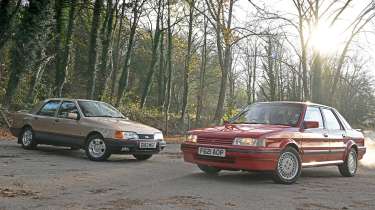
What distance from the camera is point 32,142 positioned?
1274 cm

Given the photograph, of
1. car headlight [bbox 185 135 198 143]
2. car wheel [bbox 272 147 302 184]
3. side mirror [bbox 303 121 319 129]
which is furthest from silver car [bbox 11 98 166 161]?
side mirror [bbox 303 121 319 129]

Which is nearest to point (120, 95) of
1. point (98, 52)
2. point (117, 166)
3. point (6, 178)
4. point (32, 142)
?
point (98, 52)

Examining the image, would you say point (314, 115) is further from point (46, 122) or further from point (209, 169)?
point (46, 122)

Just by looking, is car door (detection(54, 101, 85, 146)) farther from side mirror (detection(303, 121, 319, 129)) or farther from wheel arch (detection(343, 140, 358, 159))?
wheel arch (detection(343, 140, 358, 159))

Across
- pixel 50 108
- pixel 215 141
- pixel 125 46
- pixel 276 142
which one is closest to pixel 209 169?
pixel 215 141

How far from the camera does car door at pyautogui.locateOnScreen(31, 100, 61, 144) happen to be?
1217 centimetres

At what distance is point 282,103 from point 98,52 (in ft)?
50.8

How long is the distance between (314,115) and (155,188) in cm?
416

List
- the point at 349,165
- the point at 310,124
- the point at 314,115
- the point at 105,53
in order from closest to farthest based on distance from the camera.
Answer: the point at 310,124, the point at 314,115, the point at 349,165, the point at 105,53

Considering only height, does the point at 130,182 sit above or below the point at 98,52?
below

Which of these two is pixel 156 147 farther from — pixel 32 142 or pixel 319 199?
pixel 319 199

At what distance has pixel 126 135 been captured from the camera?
10844mm

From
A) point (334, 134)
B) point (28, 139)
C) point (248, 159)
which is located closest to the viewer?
point (248, 159)

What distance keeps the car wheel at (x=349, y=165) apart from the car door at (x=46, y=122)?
24.3 ft
